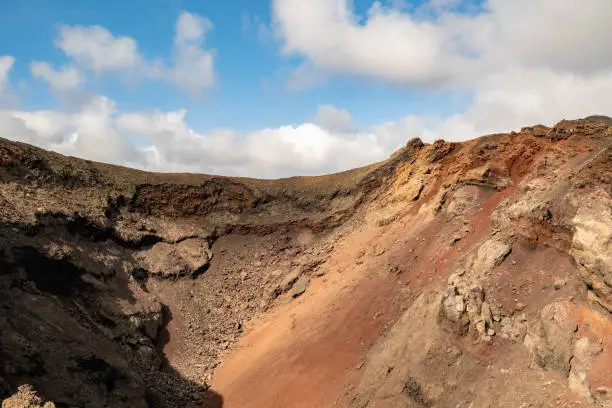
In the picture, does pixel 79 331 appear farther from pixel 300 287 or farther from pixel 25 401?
pixel 300 287

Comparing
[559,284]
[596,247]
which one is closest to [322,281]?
[559,284]

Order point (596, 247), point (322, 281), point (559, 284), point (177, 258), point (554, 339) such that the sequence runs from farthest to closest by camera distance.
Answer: point (177, 258)
point (322, 281)
point (559, 284)
point (596, 247)
point (554, 339)

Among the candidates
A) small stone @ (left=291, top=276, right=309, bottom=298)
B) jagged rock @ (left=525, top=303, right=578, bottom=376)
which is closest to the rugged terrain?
jagged rock @ (left=525, top=303, right=578, bottom=376)

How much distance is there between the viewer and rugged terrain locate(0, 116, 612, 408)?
44.1ft

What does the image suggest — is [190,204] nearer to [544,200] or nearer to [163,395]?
[163,395]

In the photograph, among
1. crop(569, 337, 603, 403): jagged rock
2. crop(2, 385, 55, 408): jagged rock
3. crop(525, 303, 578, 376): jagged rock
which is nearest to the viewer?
crop(2, 385, 55, 408): jagged rock

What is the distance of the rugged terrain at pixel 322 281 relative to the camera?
13.4 m

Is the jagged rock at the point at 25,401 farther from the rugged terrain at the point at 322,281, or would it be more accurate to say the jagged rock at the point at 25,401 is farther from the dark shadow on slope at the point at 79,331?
the dark shadow on slope at the point at 79,331

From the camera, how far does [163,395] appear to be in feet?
63.4

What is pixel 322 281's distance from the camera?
2516cm

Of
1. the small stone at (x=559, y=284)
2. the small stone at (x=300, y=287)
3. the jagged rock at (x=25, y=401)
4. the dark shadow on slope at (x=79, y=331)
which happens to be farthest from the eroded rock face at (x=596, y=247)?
the dark shadow on slope at (x=79, y=331)

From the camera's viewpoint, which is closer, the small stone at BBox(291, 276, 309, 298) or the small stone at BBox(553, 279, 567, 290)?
the small stone at BBox(553, 279, 567, 290)

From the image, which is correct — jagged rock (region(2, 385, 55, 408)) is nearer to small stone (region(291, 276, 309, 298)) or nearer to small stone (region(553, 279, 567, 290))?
small stone (region(553, 279, 567, 290))

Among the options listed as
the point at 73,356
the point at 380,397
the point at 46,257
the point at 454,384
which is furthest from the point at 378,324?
the point at 46,257
